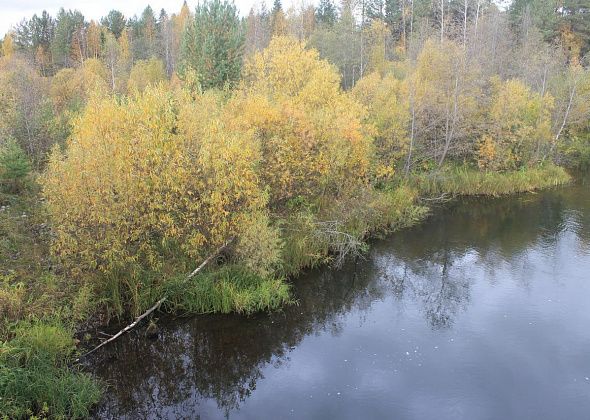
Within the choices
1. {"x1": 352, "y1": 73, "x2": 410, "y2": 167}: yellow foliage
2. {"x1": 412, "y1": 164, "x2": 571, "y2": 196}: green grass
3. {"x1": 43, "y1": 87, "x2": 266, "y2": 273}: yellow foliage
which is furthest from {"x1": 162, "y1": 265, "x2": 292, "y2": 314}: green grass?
{"x1": 412, "y1": 164, "x2": 571, "y2": 196}: green grass

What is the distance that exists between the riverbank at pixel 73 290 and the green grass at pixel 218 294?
3 cm

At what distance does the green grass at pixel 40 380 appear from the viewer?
11.4 metres

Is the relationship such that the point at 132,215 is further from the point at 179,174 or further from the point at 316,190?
the point at 316,190

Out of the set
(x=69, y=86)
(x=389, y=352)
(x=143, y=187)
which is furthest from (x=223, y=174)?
(x=69, y=86)

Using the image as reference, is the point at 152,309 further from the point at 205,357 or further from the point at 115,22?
the point at 115,22

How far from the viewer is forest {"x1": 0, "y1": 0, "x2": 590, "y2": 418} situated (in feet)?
47.2

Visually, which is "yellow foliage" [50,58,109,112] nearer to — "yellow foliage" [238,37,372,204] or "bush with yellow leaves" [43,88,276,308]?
"yellow foliage" [238,37,372,204]

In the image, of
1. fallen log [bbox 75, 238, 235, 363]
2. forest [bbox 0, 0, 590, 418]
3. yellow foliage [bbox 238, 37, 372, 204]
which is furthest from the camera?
yellow foliage [bbox 238, 37, 372, 204]

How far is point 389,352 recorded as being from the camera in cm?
1551

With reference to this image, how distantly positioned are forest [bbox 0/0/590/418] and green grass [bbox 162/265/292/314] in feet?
0.18

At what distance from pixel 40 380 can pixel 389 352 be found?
961 centimetres

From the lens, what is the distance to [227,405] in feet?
44.0

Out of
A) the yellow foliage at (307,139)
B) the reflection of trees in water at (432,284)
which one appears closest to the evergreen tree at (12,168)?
the yellow foliage at (307,139)

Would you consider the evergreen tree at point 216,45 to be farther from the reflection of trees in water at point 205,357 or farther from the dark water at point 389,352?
the reflection of trees in water at point 205,357
